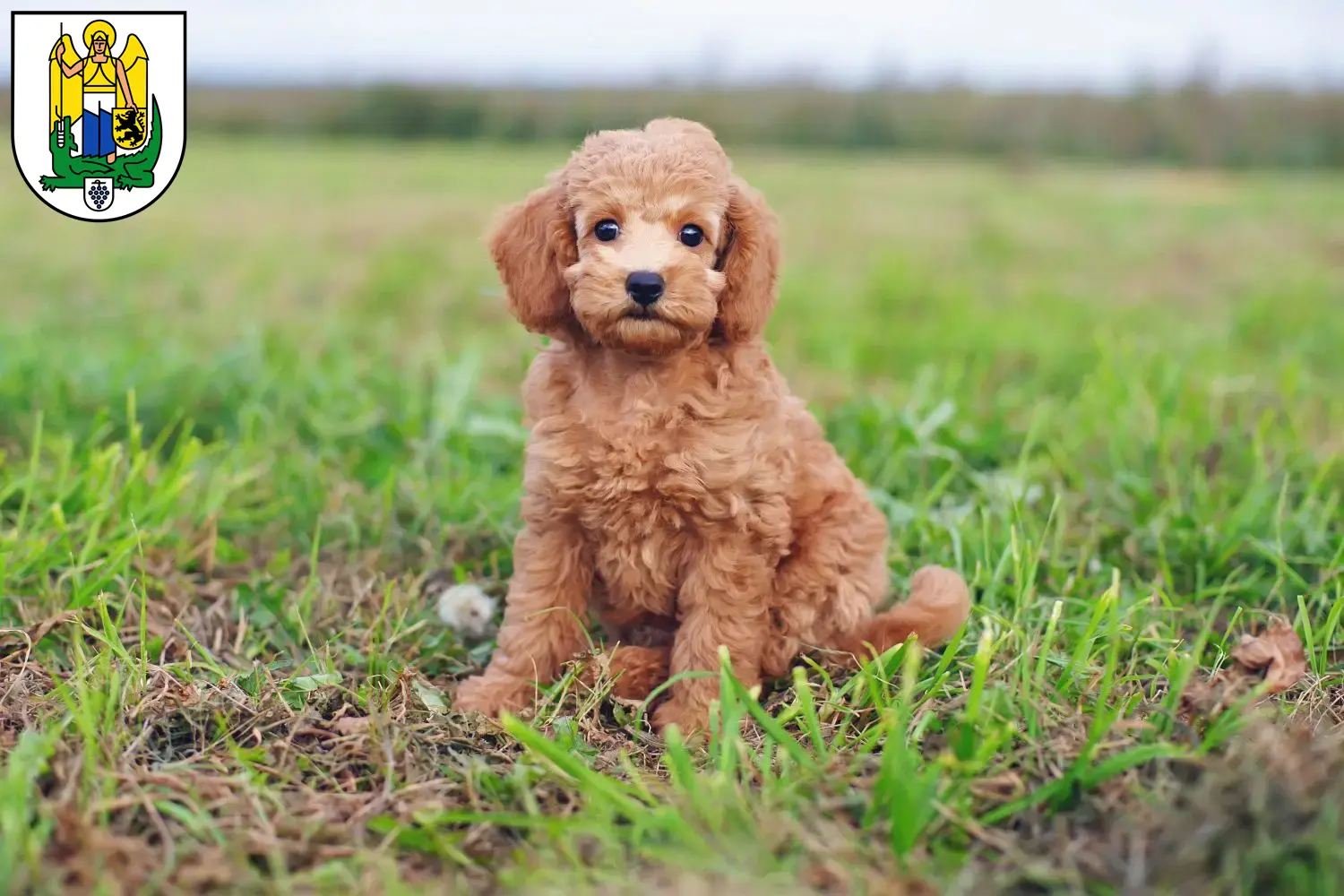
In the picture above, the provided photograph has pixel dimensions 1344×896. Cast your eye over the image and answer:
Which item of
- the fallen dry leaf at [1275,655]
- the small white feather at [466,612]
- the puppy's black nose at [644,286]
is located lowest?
the small white feather at [466,612]

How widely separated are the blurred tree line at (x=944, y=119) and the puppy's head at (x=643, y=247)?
25.8 feet

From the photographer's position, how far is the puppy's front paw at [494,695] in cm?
312

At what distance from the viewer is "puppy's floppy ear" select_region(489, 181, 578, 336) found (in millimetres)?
2986

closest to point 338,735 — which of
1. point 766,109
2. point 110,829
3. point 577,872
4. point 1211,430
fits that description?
point 110,829

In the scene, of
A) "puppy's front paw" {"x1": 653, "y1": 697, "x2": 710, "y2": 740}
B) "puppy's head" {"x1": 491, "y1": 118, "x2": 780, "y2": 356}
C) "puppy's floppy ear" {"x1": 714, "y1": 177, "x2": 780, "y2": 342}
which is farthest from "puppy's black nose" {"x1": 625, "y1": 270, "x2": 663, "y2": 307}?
"puppy's front paw" {"x1": 653, "y1": 697, "x2": 710, "y2": 740}

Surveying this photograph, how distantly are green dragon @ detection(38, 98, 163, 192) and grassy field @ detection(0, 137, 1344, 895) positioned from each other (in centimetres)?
89

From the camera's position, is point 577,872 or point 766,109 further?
point 766,109

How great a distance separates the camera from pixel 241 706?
293 centimetres

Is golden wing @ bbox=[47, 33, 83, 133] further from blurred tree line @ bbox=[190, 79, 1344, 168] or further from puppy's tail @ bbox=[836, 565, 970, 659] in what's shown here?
blurred tree line @ bbox=[190, 79, 1344, 168]

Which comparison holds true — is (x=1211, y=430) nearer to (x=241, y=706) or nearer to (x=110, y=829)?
(x=241, y=706)

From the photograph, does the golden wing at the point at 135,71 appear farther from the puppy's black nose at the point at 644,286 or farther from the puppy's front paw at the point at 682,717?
the puppy's front paw at the point at 682,717

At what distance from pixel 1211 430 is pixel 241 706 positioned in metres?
4.02

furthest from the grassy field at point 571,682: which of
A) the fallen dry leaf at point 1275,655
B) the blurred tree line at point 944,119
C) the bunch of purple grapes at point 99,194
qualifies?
the blurred tree line at point 944,119

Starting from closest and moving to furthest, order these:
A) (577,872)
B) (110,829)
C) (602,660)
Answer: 1. (577,872)
2. (110,829)
3. (602,660)
